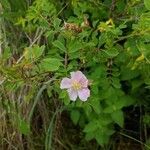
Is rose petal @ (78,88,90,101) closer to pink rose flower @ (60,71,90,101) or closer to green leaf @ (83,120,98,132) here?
pink rose flower @ (60,71,90,101)

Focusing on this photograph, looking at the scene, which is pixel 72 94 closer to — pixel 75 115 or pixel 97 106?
pixel 97 106

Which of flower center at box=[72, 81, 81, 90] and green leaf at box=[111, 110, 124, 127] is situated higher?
flower center at box=[72, 81, 81, 90]

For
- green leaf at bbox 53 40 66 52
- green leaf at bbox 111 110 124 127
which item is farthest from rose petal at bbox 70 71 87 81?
green leaf at bbox 111 110 124 127

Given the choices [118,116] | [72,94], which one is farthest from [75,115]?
[72,94]

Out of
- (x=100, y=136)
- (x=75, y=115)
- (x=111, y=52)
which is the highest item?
(x=111, y=52)

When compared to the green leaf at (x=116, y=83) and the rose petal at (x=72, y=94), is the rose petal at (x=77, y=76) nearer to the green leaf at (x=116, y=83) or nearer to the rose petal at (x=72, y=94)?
the rose petal at (x=72, y=94)

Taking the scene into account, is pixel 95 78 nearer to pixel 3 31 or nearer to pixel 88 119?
pixel 88 119

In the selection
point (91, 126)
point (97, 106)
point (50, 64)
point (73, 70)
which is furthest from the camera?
point (91, 126)
